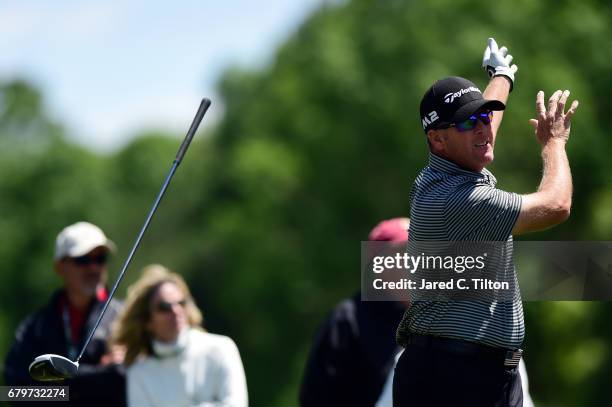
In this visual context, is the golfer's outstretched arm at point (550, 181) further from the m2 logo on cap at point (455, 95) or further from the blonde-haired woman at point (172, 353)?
the blonde-haired woman at point (172, 353)

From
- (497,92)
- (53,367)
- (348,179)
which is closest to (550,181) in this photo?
(497,92)

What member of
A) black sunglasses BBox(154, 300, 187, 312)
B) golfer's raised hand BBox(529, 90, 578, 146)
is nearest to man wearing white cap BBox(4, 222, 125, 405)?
black sunglasses BBox(154, 300, 187, 312)

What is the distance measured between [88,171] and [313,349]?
40.5 metres

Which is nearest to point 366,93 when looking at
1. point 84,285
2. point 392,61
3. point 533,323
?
point 392,61

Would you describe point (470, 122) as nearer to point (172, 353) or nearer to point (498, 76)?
point (498, 76)

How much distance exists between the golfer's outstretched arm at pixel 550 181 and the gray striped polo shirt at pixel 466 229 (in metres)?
0.05

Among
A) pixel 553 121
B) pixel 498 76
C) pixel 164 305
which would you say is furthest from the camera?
pixel 164 305

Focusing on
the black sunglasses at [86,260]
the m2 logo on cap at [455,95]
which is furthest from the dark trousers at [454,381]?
the black sunglasses at [86,260]

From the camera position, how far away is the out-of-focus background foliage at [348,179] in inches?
883

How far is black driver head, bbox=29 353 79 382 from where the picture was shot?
5.29 metres

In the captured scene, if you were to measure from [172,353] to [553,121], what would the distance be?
10.7 ft

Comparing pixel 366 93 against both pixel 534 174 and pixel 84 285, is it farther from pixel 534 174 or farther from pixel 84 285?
pixel 84 285

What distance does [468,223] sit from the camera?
13.9 feet

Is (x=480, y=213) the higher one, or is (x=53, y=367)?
(x=480, y=213)
